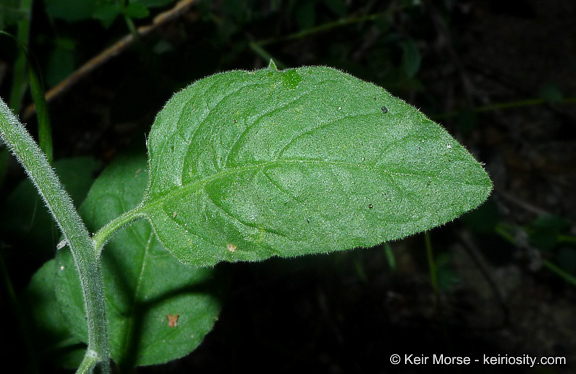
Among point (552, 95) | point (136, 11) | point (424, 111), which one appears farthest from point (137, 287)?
point (552, 95)

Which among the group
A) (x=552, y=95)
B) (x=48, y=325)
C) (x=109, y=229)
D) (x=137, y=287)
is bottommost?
(x=552, y=95)

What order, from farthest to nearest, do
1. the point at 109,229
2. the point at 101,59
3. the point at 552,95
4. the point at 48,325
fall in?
the point at 552,95 → the point at 101,59 → the point at 48,325 → the point at 109,229

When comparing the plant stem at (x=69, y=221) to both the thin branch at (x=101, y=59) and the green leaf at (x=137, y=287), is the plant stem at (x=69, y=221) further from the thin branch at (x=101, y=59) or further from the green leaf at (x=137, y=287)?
the thin branch at (x=101, y=59)

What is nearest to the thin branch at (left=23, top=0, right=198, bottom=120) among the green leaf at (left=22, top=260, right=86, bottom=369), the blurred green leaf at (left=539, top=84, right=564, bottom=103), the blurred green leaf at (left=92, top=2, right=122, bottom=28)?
the blurred green leaf at (left=92, top=2, right=122, bottom=28)

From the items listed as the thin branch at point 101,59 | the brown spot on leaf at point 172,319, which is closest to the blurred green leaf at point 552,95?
the thin branch at point 101,59

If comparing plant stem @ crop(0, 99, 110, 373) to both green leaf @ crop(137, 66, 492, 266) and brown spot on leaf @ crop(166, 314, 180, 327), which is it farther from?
brown spot on leaf @ crop(166, 314, 180, 327)

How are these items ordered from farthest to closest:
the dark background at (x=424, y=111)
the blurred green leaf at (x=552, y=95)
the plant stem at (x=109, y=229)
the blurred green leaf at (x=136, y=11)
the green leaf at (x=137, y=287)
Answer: the blurred green leaf at (x=552, y=95), the dark background at (x=424, y=111), the blurred green leaf at (x=136, y=11), the green leaf at (x=137, y=287), the plant stem at (x=109, y=229)

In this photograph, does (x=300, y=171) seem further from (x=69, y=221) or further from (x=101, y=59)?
(x=101, y=59)

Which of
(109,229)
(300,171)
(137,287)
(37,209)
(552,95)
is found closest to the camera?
(300,171)
